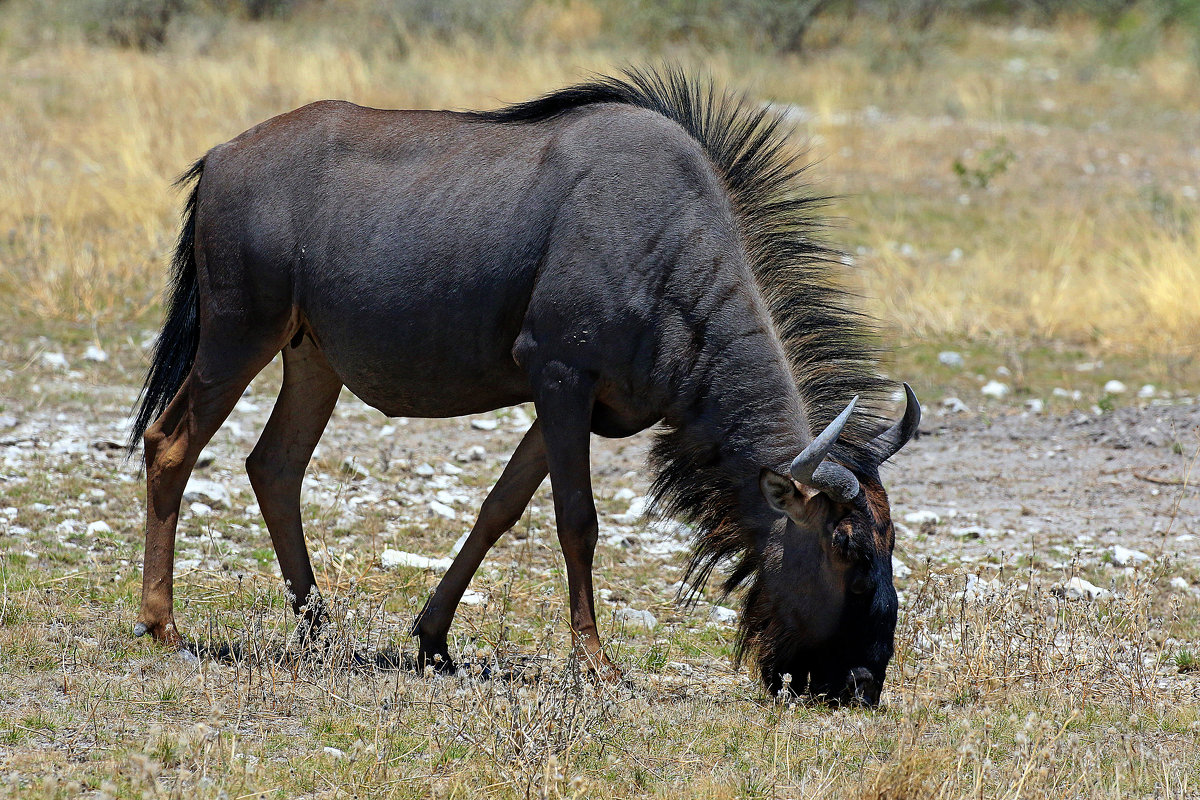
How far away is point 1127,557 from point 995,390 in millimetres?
3100

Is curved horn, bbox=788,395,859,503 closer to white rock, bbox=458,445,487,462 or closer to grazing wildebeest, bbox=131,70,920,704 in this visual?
grazing wildebeest, bbox=131,70,920,704

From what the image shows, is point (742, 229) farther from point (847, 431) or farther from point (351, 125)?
point (351, 125)

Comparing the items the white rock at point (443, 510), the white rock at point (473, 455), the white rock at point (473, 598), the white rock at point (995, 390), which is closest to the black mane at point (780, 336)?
the white rock at point (473, 598)

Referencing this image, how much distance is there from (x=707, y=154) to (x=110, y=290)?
6947 mm

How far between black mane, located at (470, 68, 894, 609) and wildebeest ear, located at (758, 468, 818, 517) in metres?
0.22

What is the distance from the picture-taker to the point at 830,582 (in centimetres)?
461

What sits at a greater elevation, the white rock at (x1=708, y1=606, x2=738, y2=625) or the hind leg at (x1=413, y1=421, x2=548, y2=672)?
the hind leg at (x1=413, y1=421, x2=548, y2=672)

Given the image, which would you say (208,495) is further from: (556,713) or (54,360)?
(556,713)

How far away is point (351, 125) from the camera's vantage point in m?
5.39

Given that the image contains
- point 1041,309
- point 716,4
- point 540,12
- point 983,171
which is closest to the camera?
point 1041,309

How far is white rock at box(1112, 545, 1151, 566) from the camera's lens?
673 centimetres

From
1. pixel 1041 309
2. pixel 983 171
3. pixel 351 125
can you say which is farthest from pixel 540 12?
pixel 351 125

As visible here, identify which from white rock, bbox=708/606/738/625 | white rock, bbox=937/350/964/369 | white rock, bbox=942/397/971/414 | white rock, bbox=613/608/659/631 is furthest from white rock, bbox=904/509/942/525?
white rock, bbox=937/350/964/369

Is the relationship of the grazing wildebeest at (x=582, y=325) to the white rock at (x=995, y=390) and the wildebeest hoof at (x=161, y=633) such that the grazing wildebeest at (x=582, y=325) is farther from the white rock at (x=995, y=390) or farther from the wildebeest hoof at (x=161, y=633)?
the white rock at (x=995, y=390)
